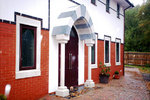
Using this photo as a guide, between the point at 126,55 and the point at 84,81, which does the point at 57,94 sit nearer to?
the point at 84,81

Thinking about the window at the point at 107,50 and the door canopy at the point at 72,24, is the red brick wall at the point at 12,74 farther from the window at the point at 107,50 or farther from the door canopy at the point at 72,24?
the window at the point at 107,50

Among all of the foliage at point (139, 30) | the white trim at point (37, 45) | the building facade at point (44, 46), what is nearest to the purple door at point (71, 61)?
the building facade at point (44, 46)

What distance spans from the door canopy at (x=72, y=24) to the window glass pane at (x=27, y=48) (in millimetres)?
1028

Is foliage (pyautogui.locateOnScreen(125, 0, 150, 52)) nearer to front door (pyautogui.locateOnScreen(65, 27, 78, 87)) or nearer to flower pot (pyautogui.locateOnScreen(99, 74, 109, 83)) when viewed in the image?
flower pot (pyautogui.locateOnScreen(99, 74, 109, 83))

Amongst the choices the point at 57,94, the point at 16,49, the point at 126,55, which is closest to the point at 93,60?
the point at 57,94

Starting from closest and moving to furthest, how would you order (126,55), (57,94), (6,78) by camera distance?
1. (6,78)
2. (57,94)
3. (126,55)

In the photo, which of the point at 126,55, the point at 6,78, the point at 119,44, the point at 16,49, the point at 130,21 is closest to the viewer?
the point at 6,78

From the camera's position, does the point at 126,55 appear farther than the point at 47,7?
Yes

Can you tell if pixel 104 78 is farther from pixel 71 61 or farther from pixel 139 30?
pixel 139 30

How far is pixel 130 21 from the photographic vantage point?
3472 cm

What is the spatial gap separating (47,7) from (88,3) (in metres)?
3.36

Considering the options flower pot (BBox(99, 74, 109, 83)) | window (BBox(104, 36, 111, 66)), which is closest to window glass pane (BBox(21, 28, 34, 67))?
flower pot (BBox(99, 74, 109, 83))

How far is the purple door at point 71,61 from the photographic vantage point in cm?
740

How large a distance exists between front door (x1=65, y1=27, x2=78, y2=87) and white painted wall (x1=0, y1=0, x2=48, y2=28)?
184 cm
